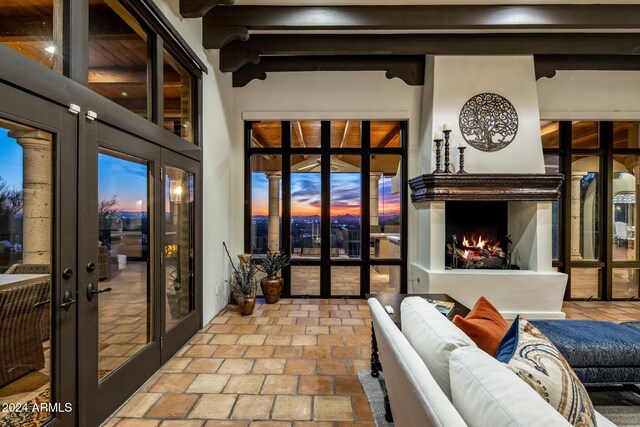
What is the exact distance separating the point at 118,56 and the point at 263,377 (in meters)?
2.72

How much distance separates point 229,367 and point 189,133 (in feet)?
7.92

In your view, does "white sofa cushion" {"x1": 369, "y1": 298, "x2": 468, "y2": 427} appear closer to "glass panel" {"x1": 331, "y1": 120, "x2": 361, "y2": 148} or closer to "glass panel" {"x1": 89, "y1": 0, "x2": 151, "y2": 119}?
"glass panel" {"x1": 89, "y1": 0, "x2": 151, "y2": 119}

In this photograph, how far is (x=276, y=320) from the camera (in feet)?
13.0

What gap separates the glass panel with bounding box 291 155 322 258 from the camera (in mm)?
5117

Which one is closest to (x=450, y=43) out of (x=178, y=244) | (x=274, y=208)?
(x=274, y=208)

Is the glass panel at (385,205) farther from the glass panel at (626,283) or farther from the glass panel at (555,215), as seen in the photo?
the glass panel at (626,283)

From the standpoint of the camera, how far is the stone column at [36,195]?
5.20 ft

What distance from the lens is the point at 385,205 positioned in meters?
5.20

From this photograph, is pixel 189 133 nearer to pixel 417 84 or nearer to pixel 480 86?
pixel 417 84

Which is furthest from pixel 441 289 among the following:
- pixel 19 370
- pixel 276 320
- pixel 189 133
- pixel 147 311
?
pixel 19 370

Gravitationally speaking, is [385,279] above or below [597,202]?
below

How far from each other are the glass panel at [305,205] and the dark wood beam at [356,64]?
1.33m

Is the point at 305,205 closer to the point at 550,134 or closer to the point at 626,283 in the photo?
the point at 550,134

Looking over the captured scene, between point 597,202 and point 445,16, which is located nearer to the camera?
point 445,16
